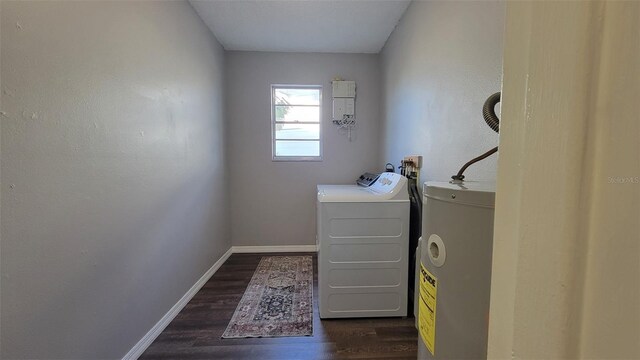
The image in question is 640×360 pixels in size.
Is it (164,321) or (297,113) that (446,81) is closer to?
(297,113)

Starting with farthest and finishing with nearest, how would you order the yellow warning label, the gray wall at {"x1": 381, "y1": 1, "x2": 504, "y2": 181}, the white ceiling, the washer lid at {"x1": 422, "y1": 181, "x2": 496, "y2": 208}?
the white ceiling < the gray wall at {"x1": 381, "y1": 1, "x2": 504, "y2": 181} < the yellow warning label < the washer lid at {"x1": 422, "y1": 181, "x2": 496, "y2": 208}

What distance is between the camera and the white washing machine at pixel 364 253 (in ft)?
5.88

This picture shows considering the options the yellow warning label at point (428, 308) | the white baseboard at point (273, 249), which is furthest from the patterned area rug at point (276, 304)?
the yellow warning label at point (428, 308)

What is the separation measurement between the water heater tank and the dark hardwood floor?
37.7 inches

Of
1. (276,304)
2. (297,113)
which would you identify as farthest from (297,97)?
(276,304)

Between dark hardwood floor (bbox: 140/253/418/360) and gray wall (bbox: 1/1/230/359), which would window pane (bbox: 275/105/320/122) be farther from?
dark hardwood floor (bbox: 140/253/418/360)

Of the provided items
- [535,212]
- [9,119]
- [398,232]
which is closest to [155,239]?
[9,119]

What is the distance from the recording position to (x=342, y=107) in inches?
123

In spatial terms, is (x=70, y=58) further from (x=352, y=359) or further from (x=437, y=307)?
(x=352, y=359)

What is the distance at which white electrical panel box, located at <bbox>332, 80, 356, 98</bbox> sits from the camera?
3.09 m

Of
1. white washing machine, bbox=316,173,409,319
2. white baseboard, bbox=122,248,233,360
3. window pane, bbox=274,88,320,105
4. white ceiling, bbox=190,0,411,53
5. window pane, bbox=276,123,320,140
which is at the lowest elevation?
white baseboard, bbox=122,248,233,360

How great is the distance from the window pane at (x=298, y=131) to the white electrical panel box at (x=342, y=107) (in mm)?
289

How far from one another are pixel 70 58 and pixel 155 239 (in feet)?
3.45

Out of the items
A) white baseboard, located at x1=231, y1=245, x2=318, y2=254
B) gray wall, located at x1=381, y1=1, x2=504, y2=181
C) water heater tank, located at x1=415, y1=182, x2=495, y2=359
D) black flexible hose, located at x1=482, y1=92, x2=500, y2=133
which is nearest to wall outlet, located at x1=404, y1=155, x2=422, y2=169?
gray wall, located at x1=381, y1=1, x2=504, y2=181
